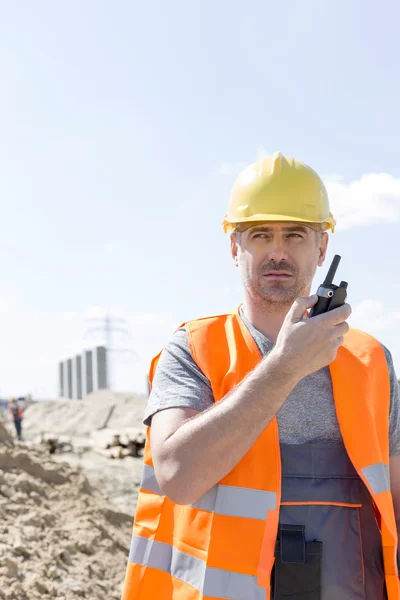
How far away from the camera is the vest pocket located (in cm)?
194

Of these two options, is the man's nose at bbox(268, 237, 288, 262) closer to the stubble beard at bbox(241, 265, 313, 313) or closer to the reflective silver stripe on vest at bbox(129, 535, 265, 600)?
the stubble beard at bbox(241, 265, 313, 313)

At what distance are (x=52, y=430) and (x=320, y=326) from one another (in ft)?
79.4

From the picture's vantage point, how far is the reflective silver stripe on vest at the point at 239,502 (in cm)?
193

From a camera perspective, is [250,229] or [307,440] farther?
[250,229]

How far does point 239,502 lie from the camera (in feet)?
6.36

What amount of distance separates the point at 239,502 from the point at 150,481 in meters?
0.37

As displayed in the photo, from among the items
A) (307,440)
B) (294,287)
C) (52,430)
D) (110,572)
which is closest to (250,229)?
(294,287)

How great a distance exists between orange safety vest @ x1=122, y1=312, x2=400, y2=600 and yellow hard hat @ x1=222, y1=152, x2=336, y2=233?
384 mm

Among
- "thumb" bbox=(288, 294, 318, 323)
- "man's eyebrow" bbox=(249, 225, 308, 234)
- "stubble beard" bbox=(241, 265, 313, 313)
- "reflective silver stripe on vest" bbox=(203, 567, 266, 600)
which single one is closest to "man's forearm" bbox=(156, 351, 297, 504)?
"thumb" bbox=(288, 294, 318, 323)

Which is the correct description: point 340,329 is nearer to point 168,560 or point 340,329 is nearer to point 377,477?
point 377,477

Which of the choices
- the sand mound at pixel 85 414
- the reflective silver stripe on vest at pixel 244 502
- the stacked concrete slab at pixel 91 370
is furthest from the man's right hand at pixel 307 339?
the stacked concrete slab at pixel 91 370

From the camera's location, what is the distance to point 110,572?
18.6 ft

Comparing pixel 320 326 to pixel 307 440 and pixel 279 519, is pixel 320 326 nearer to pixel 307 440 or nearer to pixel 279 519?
pixel 307 440

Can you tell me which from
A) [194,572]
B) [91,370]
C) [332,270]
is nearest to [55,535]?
[194,572]
